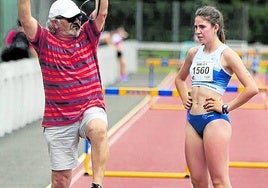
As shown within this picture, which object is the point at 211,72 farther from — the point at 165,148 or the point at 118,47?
the point at 118,47

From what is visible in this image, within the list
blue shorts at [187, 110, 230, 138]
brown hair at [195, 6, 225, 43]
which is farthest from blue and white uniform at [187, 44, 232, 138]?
brown hair at [195, 6, 225, 43]

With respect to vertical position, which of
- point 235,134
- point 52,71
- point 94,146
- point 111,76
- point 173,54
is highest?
point 52,71

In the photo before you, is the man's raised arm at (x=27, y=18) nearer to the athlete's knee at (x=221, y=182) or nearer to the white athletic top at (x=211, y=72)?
the white athletic top at (x=211, y=72)

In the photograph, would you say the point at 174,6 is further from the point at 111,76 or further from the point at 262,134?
the point at 262,134

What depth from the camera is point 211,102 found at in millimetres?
6711

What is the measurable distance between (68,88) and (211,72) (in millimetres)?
1239

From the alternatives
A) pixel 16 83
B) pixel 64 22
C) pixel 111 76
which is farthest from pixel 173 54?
pixel 64 22

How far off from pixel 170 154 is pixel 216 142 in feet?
17.8

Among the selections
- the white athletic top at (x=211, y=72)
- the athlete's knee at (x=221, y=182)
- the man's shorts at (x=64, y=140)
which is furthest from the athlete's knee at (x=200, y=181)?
the man's shorts at (x=64, y=140)

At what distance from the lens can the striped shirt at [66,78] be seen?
6.74 metres

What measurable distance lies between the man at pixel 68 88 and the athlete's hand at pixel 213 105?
90 cm

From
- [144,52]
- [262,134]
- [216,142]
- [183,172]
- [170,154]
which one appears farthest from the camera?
[144,52]

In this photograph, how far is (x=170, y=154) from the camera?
39.4 feet

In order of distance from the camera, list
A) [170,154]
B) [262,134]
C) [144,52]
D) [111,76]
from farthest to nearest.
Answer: [144,52] → [111,76] → [262,134] → [170,154]
